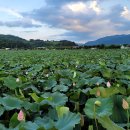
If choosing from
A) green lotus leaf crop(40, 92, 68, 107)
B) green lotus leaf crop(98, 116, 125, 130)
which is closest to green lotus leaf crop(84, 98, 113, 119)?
green lotus leaf crop(98, 116, 125, 130)

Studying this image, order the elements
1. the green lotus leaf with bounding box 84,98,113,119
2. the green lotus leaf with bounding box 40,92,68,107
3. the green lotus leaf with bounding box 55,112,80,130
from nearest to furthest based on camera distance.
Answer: the green lotus leaf with bounding box 55,112,80,130
the green lotus leaf with bounding box 84,98,113,119
the green lotus leaf with bounding box 40,92,68,107

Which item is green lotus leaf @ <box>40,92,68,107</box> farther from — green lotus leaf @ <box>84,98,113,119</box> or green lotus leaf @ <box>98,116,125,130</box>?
green lotus leaf @ <box>98,116,125,130</box>

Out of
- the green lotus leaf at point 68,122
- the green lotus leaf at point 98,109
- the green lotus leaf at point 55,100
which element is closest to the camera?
the green lotus leaf at point 68,122

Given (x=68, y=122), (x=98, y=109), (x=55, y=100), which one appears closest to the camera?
(x=68, y=122)

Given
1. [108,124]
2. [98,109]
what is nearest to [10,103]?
[98,109]

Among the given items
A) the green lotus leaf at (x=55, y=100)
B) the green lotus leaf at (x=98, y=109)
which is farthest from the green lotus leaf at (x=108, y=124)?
the green lotus leaf at (x=55, y=100)

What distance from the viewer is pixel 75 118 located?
1.09 m

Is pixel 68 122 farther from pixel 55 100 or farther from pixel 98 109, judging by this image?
pixel 55 100

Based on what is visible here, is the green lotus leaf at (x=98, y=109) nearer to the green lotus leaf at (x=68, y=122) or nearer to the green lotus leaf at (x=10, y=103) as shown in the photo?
the green lotus leaf at (x=68, y=122)

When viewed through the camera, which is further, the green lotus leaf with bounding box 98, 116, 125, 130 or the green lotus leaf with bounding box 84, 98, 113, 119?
the green lotus leaf with bounding box 84, 98, 113, 119

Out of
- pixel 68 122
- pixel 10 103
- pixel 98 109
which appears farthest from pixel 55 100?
pixel 68 122

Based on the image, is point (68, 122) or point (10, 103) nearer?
point (68, 122)

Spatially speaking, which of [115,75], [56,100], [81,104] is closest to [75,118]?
[56,100]

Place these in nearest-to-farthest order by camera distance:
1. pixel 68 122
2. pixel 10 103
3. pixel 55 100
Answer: pixel 68 122, pixel 10 103, pixel 55 100
